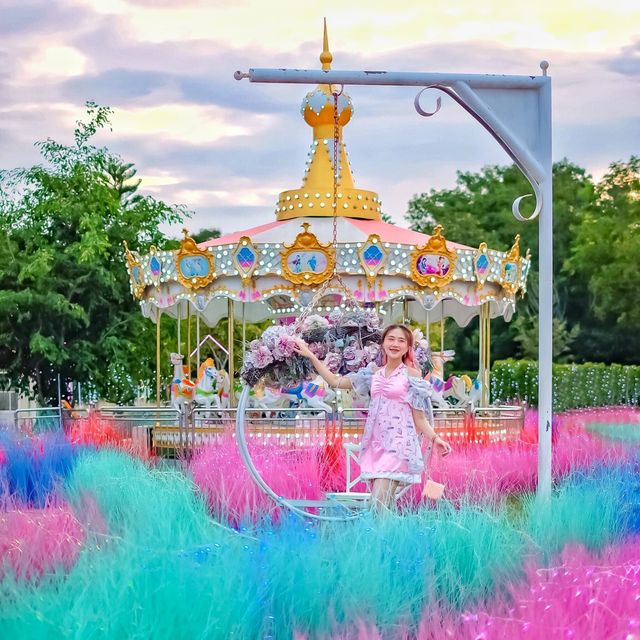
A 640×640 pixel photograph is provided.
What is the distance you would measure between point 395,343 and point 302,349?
76 centimetres

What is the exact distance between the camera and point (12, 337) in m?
24.7

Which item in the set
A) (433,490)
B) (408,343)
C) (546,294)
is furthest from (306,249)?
(433,490)

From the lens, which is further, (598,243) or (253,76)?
(598,243)

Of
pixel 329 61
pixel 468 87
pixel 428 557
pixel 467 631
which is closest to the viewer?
pixel 467 631

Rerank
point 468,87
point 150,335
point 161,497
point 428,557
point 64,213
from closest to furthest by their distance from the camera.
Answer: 1. point 428,557
2. point 161,497
3. point 468,87
4. point 64,213
5. point 150,335

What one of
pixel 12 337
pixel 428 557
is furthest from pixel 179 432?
pixel 12 337

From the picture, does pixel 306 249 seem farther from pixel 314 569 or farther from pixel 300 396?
pixel 314 569

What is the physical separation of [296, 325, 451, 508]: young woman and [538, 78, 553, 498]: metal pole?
3.49ft

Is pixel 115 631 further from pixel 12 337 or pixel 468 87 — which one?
pixel 12 337

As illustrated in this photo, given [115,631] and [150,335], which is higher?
[150,335]

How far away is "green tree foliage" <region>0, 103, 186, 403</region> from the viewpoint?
23.9 m

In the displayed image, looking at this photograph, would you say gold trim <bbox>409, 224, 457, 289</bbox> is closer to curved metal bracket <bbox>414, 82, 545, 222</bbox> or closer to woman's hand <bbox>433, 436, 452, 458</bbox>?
curved metal bracket <bbox>414, 82, 545, 222</bbox>

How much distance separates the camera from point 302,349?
7.99m

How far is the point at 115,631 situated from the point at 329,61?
15.4 metres
